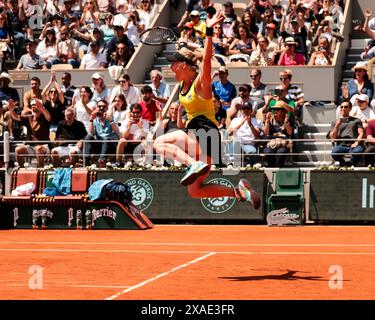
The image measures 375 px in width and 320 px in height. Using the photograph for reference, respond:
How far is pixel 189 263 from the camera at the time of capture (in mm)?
12688

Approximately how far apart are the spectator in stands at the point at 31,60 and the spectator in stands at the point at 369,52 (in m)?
7.93

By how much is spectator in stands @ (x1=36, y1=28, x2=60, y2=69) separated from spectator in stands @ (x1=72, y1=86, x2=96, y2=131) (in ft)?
10.6

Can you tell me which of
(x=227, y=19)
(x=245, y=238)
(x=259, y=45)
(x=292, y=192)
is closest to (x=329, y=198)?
(x=292, y=192)

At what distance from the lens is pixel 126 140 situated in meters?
21.3

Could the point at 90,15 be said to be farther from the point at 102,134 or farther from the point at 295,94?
the point at 295,94

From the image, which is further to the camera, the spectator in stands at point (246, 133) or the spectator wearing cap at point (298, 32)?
the spectator wearing cap at point (298, 32)

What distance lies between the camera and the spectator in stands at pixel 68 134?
21.7 metres

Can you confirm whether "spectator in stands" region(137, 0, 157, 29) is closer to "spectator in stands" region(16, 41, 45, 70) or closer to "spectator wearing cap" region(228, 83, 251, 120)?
"spectator in stands" region(16, 41, 45, 70)

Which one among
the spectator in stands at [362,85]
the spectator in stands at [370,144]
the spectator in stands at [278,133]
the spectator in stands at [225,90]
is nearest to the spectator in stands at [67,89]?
the spectator in stands at [225,90]

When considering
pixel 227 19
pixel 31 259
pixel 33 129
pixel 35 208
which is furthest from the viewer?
pixel 227 19

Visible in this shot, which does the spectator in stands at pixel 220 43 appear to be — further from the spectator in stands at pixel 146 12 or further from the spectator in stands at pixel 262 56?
the spectator in stands at pixel 146 12

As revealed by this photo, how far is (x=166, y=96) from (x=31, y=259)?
10846mm

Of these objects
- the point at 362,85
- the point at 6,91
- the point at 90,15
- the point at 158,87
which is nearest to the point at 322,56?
the point at 362,85

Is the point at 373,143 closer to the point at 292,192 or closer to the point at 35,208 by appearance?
the point at 292,192
